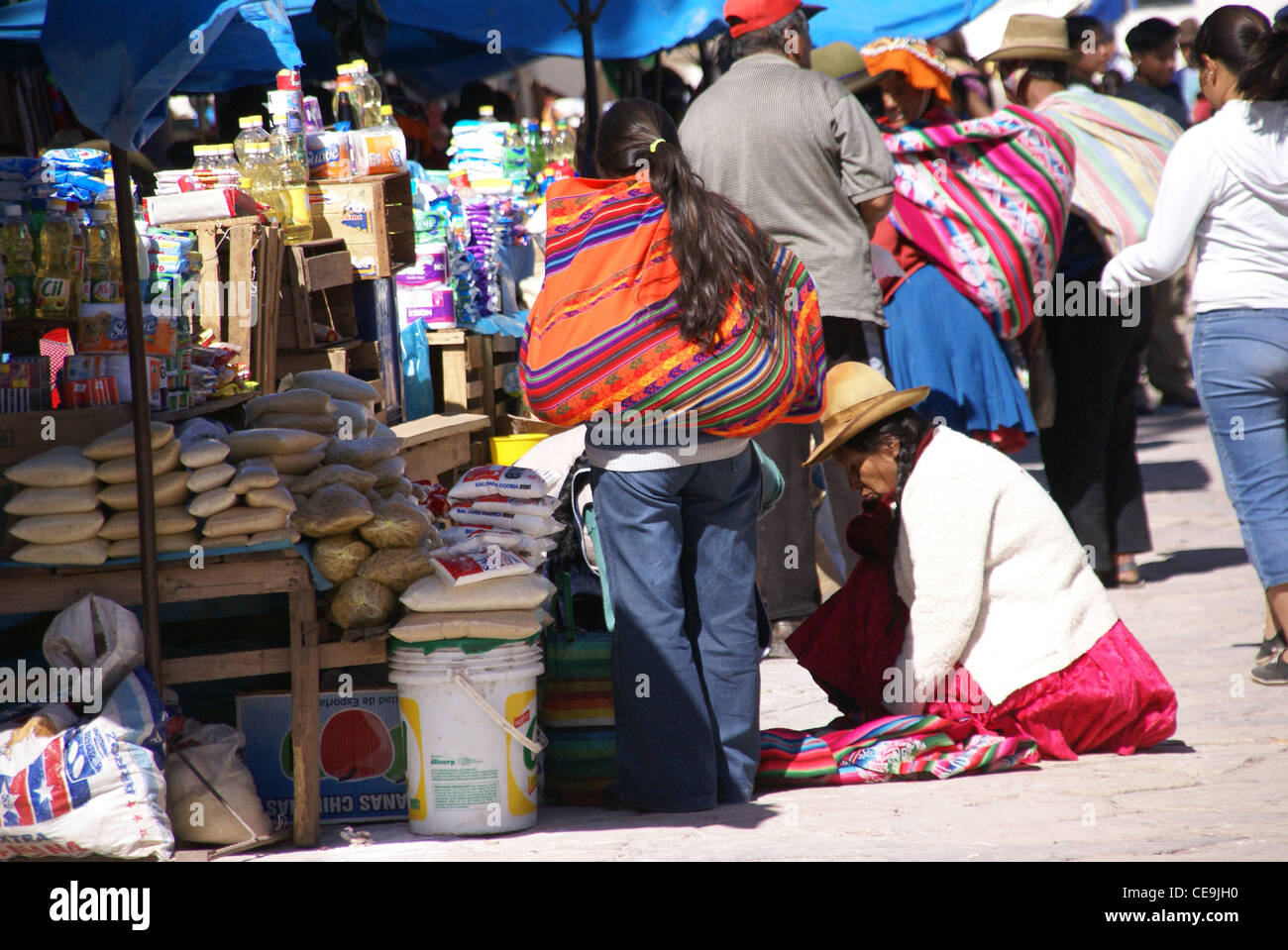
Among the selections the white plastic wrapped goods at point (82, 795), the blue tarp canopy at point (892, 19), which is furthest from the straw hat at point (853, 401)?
the blue tarp canopy at point (892, 19)

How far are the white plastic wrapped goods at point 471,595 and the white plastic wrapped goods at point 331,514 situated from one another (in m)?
0.22

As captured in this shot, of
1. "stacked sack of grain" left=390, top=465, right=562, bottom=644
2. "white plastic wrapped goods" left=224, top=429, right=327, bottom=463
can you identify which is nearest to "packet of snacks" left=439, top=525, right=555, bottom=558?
"stacked sack of grain" left=390, top=465, right=562, bottom=644

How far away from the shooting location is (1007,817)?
3.60m

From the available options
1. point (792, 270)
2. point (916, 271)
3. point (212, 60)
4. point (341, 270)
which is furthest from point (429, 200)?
point (792, 270)

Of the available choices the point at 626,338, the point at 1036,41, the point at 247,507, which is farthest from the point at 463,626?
the point at 1036,41

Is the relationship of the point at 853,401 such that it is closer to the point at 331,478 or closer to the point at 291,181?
the point at 331,478

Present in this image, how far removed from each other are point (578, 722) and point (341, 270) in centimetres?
218

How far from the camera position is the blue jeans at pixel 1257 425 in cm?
464

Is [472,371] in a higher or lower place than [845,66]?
lower

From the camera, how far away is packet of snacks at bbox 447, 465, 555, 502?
13.0ft

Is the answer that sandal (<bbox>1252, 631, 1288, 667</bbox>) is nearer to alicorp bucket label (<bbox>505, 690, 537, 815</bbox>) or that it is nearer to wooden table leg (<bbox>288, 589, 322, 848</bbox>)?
alicorp bucket label (<bbox>505, 690, 537, 815</bbox>)

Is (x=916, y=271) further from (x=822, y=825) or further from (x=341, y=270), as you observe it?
(x=822, y=825)

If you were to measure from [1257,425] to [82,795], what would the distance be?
3.64m

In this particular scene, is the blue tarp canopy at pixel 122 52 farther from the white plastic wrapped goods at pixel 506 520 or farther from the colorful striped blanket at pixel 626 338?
the white plastic wrapped goods at pixel 506 520
